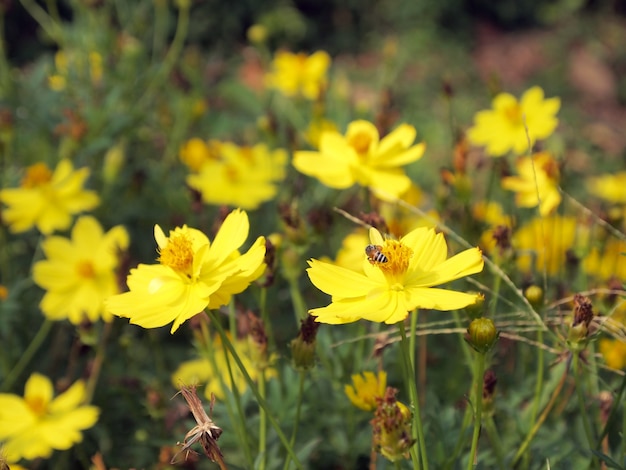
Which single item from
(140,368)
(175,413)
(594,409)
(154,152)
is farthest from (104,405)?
(154,152)

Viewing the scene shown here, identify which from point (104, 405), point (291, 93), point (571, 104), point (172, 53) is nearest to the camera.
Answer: point (104, 405)

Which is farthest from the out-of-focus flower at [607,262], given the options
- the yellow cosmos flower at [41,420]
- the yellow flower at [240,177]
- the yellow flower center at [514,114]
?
the yellow cosmos flower at [41,420]

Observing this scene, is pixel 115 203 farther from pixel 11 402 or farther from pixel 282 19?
pixel 282 19

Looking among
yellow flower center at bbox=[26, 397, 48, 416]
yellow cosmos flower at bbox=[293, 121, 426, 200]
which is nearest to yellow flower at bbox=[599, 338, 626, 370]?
yellow cosmos flower at bbox=[293, 121, 426, 200]

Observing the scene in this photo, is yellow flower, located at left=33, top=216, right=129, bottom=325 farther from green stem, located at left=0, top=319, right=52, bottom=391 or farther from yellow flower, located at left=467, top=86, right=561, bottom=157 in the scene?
yellow flower, located at left=467, top=86, right=561, bottom=157

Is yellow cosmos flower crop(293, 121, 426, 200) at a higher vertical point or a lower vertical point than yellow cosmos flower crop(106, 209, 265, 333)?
lower

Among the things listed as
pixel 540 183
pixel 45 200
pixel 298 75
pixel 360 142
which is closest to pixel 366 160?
pixel 360 142
